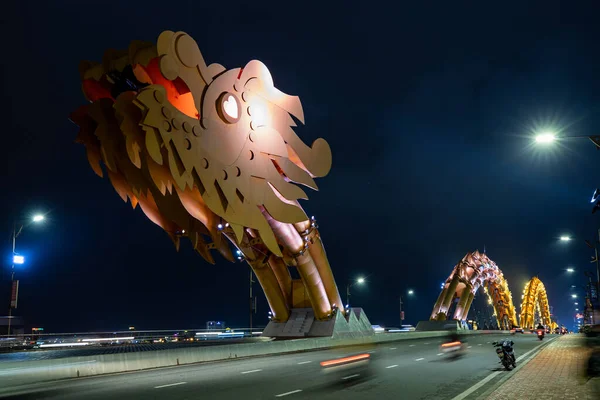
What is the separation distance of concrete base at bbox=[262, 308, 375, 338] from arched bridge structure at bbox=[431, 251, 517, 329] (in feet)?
98.0

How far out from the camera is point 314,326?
3669cm

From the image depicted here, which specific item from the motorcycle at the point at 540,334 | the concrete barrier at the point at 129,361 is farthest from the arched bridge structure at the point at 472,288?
the concrete barrier at the point at 129,361

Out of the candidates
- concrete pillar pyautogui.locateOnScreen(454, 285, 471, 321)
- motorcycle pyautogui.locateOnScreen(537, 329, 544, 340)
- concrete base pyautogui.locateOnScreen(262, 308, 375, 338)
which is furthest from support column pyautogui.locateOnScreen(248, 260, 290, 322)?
concrete pillar pyautogui.locateOnScreen(454, 285, 471, 321)

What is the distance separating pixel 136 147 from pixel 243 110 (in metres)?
5.96

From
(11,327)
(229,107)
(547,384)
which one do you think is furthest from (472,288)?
(547,384)

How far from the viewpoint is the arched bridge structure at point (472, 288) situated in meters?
67.0

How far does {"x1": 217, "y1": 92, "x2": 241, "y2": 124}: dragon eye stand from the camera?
80.3 ft

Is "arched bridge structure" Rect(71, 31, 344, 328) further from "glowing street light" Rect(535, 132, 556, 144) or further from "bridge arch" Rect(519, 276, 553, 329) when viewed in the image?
"bridge arch" Rect(519, 276, 553, 329)

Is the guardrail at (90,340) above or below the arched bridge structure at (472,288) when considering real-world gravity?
below

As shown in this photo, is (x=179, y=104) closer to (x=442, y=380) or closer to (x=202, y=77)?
(x=202, y=77)

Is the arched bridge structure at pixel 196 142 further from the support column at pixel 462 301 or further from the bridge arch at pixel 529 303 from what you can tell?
the bridge arch at pixel 529 303

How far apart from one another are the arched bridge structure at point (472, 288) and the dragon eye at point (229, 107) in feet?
160

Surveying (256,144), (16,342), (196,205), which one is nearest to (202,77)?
(256,144)

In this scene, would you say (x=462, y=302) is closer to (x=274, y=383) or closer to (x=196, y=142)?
(x=196, y=142)
